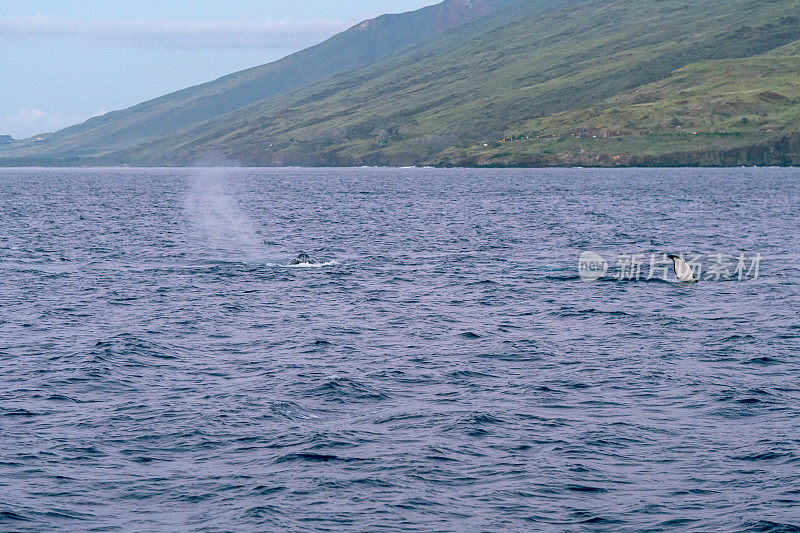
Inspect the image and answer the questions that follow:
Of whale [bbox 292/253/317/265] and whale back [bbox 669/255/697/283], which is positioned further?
whale [bbox 292/253/317/265]

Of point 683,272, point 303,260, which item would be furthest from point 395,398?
point 303,260

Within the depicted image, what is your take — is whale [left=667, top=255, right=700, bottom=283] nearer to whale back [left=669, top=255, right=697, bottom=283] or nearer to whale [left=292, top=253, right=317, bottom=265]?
whale back [left=669, top=255, right=697, bottom=283]

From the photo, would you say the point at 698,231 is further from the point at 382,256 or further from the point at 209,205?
the point at 209,205

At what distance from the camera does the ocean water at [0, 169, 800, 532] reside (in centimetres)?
2236

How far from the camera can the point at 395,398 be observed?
32156 millimetres

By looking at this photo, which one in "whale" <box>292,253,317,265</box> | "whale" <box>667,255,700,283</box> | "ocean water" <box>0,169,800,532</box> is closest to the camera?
"ocean water" <box>0,169,800,532</box>

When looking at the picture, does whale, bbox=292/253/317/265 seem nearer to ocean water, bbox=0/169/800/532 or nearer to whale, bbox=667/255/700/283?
ocean water, bbox=0/169/800/532

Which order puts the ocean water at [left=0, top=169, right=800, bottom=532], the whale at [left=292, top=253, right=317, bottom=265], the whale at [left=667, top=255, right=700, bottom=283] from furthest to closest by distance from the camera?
the whale at [left=292, top=253, right=317, bottom=265] → the whale at [left=667, top=255, right=700, bottom=283] → the ocean water at [left=0, top=169, right=800, bottom=532]

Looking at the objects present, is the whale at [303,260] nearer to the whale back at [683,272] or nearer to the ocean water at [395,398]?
the ocean water at [395,398]

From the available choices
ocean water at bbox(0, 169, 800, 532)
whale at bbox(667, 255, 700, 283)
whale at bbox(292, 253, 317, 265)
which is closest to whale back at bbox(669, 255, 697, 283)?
whale at bbox(667, 255, 700, 283)

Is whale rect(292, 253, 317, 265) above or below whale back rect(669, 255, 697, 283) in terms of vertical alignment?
above

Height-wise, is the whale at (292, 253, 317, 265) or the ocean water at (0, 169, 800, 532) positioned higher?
the whale at (292, 253, 317, 265)

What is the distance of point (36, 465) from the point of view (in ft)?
82.6

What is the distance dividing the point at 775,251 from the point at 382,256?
3554 centimetres
